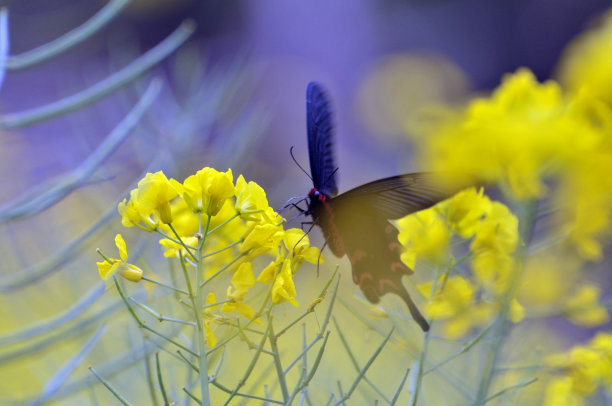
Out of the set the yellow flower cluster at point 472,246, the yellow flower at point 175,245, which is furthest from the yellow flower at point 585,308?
the yellow flower at point 175,245

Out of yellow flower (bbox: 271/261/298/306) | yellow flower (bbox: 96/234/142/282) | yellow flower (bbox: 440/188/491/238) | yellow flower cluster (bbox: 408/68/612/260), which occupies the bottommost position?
yellow flower (bbox: 271/261/298/306)

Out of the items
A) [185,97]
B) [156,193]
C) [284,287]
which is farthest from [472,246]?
[185,97]

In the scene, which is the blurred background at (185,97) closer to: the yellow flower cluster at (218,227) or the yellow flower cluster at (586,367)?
the yellow flower cluster at (218,227)

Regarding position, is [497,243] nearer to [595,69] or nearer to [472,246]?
[472,246]

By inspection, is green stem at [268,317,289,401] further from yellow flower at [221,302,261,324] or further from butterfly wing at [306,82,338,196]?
butterfly wing at [306,82,338,196]

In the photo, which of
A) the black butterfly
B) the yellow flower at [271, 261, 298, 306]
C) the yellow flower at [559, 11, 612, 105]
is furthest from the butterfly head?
the yellow flower at [559, 11, 612, 105]

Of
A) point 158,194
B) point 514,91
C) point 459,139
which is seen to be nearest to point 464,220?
point 459,139
